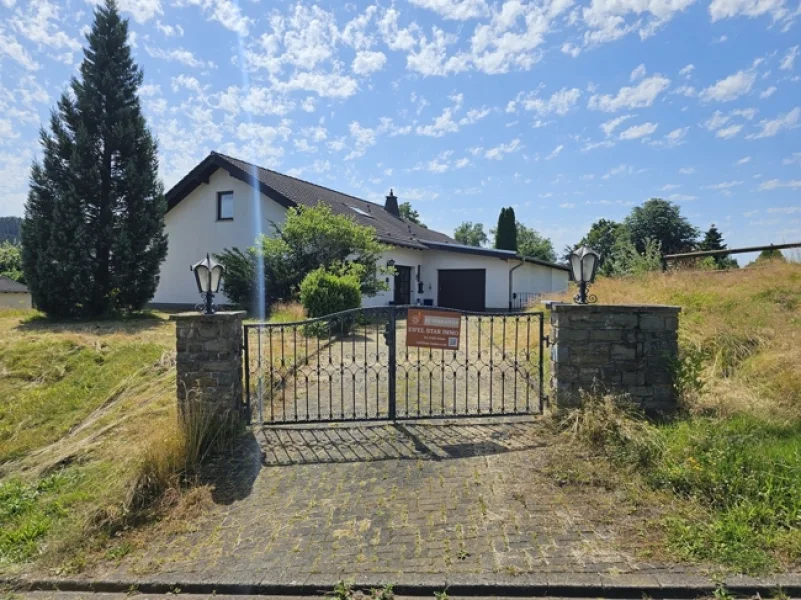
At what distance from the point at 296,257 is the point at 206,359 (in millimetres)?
8448

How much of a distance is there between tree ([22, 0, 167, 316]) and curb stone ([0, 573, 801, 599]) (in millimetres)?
11312

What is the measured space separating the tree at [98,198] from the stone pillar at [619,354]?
1175 cm

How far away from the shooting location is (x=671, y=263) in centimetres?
1120

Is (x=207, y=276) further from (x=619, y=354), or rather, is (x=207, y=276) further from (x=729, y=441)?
(x=729, y=441)

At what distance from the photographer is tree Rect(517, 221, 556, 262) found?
4846 centimetres

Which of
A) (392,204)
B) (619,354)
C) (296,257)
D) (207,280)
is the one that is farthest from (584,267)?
(392,204)

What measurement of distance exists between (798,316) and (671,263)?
15.9 feet

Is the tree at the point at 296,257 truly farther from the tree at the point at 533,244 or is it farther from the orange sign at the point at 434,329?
the tree at the point at 533,244

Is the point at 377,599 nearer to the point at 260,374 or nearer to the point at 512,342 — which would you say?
the point at 260,374

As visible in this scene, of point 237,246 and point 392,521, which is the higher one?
point 237,246

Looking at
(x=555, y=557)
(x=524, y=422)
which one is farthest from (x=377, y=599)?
(x=524, y=422)

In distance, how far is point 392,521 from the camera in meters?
3.08

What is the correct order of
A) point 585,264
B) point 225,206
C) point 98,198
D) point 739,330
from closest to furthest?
point 585,264 → point 739,330 → point 98,198 → point 225,206

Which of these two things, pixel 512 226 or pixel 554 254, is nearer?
pixel 512 226
